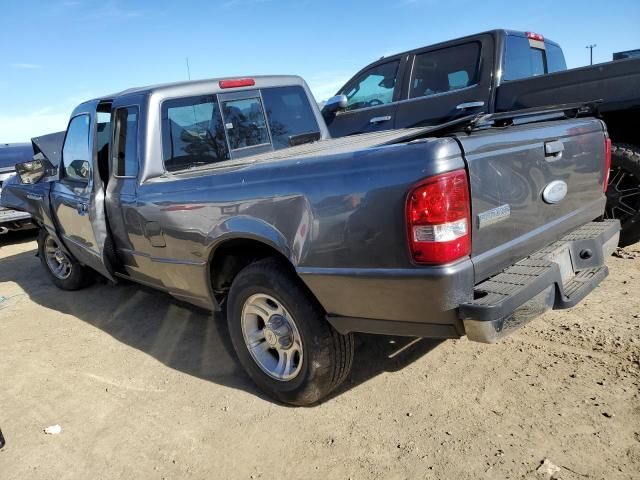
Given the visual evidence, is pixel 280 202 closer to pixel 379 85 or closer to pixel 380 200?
pixel 380 200

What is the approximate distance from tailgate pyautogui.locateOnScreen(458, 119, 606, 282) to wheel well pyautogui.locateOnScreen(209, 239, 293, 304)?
125 centimetres

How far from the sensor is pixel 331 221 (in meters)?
2.24

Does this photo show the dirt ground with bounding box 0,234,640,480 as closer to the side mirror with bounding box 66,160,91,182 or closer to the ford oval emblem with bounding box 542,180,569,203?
the ford oval emblem with bounding box 542,180,569,203

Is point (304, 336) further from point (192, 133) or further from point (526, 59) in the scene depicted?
point (526, 59)

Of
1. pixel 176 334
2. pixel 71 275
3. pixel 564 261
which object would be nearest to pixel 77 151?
pixel 71 275

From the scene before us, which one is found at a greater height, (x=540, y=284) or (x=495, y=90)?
(x=495, y=90)

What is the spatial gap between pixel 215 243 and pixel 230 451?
1138mm

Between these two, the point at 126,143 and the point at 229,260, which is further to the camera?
the point at 126,143

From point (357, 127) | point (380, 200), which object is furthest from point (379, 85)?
point (380, 200)

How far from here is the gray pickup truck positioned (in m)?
2.06

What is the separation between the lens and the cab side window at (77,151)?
4.10 metres

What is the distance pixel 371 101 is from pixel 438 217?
4.79 m

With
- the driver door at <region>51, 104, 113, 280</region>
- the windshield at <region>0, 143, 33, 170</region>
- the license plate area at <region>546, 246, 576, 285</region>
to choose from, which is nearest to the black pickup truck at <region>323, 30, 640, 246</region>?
the license plate area at <region>546, 246, 576, 285</region>

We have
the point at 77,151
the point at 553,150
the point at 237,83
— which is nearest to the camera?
the point at 553,150
